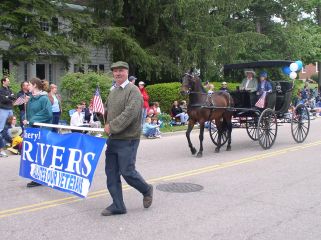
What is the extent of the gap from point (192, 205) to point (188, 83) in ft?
17.1

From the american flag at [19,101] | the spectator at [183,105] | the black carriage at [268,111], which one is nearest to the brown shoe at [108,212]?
the black carriage at [268,111]

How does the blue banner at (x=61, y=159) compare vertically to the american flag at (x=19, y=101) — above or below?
below

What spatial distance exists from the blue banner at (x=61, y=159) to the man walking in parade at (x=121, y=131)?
22 cm

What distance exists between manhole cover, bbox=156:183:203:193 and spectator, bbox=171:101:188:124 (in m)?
11.4

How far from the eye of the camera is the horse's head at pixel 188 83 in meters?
11.6

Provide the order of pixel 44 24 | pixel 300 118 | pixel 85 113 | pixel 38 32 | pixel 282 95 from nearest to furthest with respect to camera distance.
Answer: pixel 282 95 < pixel 300 118 < pixel 85 113 < pixel 38 32 < pixel 44 24

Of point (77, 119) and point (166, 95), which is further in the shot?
point (166, 95)

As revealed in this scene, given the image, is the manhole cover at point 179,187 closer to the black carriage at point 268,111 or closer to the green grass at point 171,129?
the black carriage at point 268,111

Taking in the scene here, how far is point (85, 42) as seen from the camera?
2109 centimetres

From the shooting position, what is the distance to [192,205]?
7.06 metres

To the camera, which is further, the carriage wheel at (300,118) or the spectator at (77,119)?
the spectator at (77,119)

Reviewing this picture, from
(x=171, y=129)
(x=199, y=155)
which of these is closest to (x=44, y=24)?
(x=171, y=129)

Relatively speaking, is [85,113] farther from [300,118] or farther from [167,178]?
[167,178]

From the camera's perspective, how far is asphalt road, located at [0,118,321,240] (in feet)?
19.0
